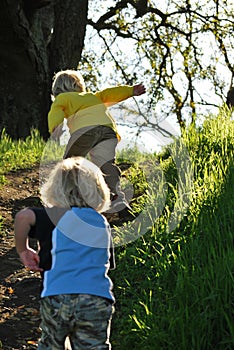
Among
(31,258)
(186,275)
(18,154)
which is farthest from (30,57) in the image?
(31,258)

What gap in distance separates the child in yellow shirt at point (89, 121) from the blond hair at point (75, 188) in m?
3.03

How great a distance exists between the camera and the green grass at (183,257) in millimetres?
3660

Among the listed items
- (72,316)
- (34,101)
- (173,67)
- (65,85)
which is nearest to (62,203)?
(72,316)

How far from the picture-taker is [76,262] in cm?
313

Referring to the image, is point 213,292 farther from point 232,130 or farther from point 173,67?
point 173,67

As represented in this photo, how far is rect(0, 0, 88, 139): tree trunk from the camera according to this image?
10836mm

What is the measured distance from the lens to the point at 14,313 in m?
4.65

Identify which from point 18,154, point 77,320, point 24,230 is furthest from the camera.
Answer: point 18,154

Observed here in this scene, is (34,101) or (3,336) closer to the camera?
(3,336)

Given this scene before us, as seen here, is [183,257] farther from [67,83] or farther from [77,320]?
[67,83]

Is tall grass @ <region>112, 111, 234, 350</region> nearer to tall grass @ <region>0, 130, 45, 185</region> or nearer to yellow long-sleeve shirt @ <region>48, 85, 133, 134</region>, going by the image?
yellow long-sleeve shirt @ <region>48, 85, 133, 134</region>

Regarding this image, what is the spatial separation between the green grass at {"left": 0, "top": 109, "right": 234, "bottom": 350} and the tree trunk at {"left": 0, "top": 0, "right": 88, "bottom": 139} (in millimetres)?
4527

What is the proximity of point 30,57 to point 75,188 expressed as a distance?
27.3ft

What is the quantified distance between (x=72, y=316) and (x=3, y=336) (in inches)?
50.9
